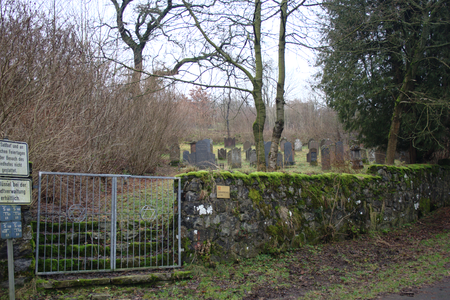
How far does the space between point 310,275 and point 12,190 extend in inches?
195

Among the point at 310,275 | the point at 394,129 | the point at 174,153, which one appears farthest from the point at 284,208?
the point at 174,153

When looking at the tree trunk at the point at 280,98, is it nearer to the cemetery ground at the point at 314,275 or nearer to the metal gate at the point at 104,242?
the cemetery ground at the point at 314,275

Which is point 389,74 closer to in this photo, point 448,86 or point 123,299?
point 448,86

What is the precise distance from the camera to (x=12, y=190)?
4.29 m

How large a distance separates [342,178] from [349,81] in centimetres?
566

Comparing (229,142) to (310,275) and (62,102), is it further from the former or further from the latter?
(310,275)

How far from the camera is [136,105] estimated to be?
452 inches

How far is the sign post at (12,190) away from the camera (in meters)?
4.22

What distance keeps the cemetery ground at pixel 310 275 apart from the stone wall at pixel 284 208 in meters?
0.25

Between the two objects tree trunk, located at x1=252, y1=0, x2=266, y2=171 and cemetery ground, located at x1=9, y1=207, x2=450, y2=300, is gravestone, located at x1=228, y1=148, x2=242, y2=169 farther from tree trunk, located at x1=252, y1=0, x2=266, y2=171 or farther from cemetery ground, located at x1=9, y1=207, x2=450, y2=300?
cemetery ground, located at x1=9, y1=207, x2=450, y2=300

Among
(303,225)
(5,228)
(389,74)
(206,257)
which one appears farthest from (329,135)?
(5,228)

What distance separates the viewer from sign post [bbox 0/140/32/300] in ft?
13.8

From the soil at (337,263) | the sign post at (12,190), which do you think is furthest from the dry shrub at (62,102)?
the soil at (337,263)

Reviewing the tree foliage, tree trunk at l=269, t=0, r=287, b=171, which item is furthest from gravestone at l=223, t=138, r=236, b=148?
tree trunk at l=269, t=0, r=287, b=171
